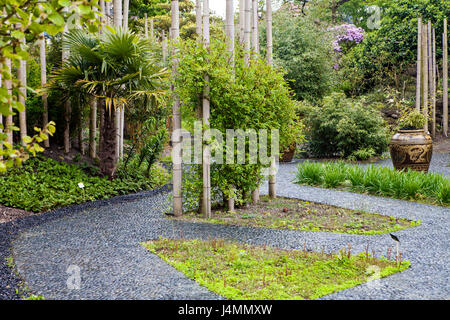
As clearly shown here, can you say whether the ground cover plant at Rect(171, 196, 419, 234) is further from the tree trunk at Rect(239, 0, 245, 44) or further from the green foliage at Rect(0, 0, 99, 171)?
the green foliage at Rect(0, 0, 99, 171)

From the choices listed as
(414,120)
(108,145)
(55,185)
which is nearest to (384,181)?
(414,120)

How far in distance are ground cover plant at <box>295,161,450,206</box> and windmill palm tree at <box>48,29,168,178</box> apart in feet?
10.3

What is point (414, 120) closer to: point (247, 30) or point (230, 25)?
point (247, 30)

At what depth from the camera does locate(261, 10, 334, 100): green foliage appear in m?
13.1

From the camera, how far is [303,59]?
1314 cm

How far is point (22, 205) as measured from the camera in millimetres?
5371

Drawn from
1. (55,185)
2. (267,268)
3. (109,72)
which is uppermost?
(109,72)

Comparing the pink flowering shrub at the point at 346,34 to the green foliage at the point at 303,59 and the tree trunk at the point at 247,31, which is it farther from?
the tree trunk at the point at 247,31

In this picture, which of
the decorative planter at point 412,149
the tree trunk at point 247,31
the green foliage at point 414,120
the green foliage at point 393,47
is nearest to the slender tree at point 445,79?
the green foliage at point 393,47

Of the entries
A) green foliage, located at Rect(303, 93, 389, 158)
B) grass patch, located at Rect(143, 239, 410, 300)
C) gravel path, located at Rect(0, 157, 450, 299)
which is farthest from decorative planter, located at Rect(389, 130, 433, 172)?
grass patch, located at Rect(143, 239, 410, 300)

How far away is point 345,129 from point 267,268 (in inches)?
310

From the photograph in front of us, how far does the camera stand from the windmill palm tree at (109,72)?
19.9 ft

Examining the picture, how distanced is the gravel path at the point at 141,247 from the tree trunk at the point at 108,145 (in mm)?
977

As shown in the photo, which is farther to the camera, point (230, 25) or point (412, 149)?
point (412, 149)
